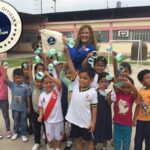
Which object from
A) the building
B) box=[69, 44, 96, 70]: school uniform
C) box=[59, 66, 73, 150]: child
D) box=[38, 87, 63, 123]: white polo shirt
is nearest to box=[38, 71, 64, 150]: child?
box=[38, 87, 63, 123]: white polo shirt

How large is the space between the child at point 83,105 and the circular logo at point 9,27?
595 millimetres

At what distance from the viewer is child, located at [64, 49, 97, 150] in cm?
339

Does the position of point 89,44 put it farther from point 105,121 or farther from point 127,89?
point 105,121

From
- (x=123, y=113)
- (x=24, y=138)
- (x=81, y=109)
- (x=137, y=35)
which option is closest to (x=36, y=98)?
(x=24, y=138)

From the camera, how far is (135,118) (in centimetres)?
352

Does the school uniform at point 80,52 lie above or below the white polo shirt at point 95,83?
above

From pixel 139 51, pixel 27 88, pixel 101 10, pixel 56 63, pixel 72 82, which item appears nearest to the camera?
pixel 72 82

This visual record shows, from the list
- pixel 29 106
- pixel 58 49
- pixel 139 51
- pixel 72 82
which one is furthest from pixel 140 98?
pixel 139 51

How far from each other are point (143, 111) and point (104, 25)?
2494cm

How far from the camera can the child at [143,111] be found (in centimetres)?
340

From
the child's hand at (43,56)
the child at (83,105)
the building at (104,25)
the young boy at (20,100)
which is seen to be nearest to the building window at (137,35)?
the building at (104,25)

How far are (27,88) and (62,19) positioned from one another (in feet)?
108

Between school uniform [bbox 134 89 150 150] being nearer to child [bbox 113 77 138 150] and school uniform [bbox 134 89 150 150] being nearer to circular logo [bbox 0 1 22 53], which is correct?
child [bbox 113 77 138 150]

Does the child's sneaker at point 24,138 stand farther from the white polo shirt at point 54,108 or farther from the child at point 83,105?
the child at point 83,105
